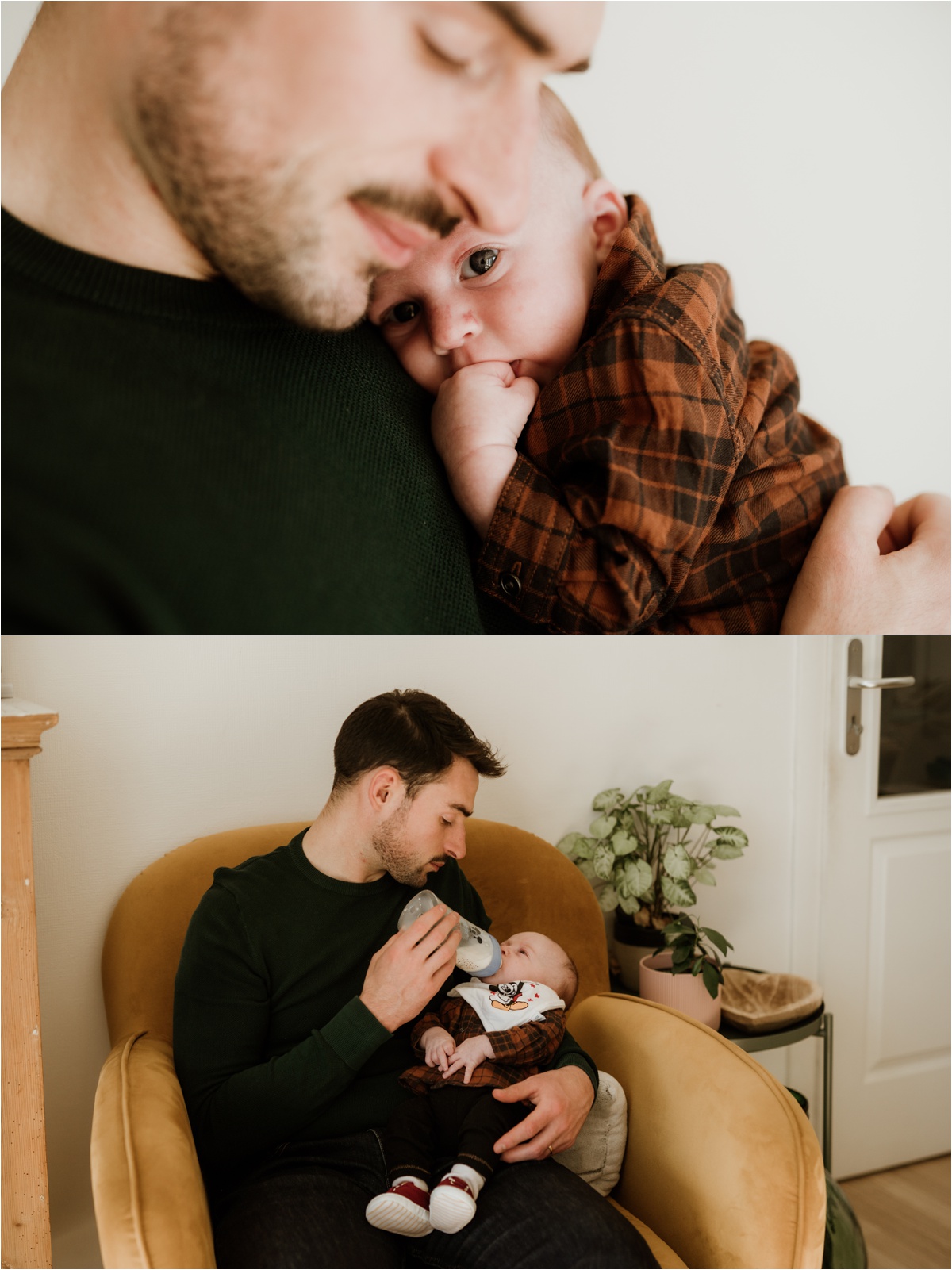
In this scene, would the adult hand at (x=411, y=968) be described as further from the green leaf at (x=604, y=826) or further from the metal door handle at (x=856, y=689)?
the metal door handle at (x=856, y=689)

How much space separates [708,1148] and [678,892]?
37 centimetres

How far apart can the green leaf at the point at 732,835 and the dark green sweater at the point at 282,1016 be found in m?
0.42

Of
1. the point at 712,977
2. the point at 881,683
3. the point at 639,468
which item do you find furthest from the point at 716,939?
the point at 639,468

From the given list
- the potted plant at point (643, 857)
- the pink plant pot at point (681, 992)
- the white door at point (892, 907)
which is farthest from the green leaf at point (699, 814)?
the white door at point (892, 907)

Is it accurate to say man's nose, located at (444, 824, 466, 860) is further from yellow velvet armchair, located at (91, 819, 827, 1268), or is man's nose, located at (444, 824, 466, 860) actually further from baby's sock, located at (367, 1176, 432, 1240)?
baby's sock, located at (367, 1176, 432, 1240)

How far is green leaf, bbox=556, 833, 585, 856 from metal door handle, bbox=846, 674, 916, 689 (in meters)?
0.44

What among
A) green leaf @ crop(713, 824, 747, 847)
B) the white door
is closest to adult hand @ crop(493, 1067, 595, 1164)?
green leaf @ crop(713, 824, 747, 847)

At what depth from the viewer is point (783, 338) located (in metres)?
0.77

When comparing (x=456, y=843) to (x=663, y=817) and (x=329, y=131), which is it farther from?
(x=329, y=131)

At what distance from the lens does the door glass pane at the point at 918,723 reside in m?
1.48

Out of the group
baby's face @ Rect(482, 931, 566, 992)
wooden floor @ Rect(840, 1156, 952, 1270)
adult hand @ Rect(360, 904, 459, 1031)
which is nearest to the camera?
adult hand @ Rect(360, 904, 459, 1031)

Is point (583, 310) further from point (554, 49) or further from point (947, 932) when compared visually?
point (947, 932)

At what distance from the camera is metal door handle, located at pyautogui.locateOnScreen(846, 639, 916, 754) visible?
3.89 feet

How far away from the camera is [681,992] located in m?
1.26
